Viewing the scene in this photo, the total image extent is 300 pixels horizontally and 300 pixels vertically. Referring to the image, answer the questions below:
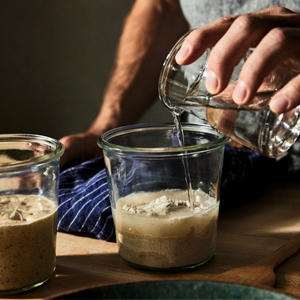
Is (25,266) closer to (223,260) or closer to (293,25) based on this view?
(223,260)

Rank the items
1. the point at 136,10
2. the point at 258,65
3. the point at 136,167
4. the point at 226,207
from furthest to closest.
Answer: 1. the point at 136,10
2. the point at 226,207
3. the point at 136,167
4. the point at 258,65

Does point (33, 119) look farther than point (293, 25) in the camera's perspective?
Yes

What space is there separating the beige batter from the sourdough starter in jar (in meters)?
0.10

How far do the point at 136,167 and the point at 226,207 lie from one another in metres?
0.27

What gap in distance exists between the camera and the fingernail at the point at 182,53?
51 cm

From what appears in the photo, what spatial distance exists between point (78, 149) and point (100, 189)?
0.28m

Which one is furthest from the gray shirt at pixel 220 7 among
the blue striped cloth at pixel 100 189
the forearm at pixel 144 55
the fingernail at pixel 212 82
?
the fingernail at pixel 212 82

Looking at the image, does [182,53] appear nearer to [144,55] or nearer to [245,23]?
[245,23]

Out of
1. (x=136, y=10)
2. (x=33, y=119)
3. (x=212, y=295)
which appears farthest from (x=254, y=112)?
(x=33, y=119)

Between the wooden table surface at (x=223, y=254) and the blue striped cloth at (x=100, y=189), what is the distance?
0.02 metres

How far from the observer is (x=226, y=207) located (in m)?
0.78

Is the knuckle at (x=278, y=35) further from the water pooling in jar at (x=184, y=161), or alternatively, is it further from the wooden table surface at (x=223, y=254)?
the wooden table surface at (x=223, y=254)

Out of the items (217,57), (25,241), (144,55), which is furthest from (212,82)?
(144,55)

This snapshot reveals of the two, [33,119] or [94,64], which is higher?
[94,64]
